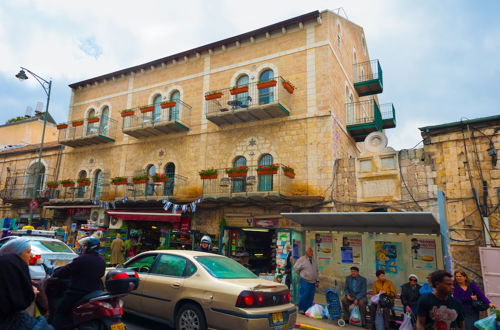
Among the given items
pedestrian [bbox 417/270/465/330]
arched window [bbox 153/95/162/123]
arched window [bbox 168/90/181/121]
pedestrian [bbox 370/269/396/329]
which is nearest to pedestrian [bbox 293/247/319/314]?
pedestrian [bbox 370/269/396/329]

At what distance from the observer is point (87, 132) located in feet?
68.8

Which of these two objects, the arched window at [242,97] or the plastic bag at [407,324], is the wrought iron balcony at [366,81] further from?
the plastic bag at [407,324]

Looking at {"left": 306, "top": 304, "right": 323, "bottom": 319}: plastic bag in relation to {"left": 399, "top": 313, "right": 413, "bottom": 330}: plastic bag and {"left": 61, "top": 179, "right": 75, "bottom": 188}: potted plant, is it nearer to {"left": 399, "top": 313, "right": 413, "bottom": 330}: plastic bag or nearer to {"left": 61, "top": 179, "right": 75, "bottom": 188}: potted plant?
{"left": 399, "top": 313, "right": 413, "bottom": 330}: plastic bag

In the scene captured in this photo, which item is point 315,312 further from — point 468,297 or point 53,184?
point 53,184

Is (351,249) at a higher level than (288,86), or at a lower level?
lower

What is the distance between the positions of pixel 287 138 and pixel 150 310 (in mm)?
10207

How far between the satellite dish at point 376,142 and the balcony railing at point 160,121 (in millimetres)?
9293

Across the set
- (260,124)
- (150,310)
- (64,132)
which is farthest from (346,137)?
(64,132)

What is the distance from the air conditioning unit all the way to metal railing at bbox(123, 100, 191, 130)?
520cm

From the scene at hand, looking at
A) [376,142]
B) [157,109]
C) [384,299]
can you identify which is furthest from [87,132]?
[384,299]

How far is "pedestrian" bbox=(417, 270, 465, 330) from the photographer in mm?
3936

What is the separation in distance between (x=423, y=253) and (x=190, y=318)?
650cm

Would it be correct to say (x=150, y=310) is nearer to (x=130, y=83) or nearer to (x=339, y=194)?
(x=339, y=194)

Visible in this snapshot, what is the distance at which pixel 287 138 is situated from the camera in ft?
49.0
